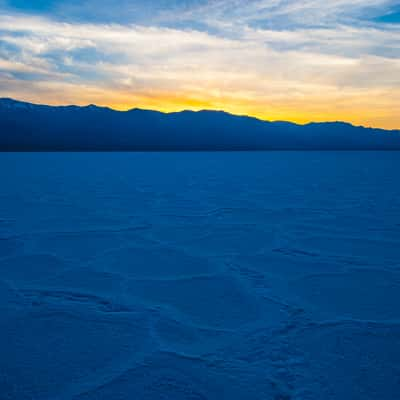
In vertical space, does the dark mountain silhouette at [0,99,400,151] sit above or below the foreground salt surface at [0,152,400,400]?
above

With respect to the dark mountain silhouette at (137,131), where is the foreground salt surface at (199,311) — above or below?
below

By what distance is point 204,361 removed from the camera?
1675 millimetres

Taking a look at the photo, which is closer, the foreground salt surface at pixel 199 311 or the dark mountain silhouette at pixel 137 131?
the foreground salt surface at pixel 199 311

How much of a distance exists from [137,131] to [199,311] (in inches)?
6277

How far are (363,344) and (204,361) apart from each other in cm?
77

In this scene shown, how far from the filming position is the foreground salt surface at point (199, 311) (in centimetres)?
154

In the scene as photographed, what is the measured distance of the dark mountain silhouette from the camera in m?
132

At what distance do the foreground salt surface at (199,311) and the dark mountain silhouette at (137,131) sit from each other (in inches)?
4736

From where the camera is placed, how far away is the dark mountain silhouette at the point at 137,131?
13250 cm

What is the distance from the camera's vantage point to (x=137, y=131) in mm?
157125

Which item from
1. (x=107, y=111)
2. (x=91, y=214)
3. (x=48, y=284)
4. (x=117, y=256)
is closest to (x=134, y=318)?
(x=48, y=284)

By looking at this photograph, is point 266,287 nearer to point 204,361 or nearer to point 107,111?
point 204,361

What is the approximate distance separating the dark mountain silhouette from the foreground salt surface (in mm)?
120298

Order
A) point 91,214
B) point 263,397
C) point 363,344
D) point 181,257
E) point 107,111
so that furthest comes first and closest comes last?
point 107,111 → point 91,214 → point 181,257 → point 363,344 → point 263,397
